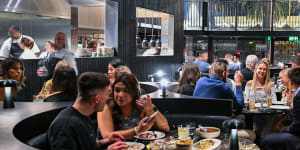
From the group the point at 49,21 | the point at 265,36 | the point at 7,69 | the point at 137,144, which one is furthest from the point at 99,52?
the point at 265,36

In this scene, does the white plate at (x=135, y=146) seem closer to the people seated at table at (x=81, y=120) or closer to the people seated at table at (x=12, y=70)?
the people seated at table at (x=81, y=120)

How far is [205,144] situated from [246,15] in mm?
13690

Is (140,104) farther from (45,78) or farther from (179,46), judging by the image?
(179,46)

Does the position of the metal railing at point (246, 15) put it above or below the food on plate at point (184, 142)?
above

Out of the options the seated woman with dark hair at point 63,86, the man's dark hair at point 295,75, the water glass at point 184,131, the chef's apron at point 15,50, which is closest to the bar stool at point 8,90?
the seated woman with dark hair at point 63,86

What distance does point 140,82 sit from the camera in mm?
6410

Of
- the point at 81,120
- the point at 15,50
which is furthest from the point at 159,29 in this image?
the point at 81,120

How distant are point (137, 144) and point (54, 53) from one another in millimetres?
3862

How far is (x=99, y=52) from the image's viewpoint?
827cm

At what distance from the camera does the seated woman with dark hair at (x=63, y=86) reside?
4.13 meters

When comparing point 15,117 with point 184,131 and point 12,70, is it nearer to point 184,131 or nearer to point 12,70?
point 184,131

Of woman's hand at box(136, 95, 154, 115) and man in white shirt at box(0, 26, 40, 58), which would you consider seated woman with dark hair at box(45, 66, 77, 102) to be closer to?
woman's hand at box(136, 95, 154, 115)

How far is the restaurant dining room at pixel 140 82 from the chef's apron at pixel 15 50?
0.02m

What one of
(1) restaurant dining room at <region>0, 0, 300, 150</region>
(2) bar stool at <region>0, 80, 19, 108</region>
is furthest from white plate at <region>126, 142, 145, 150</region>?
(2) bar stool at <region>0, 80, 19, 108</region>
